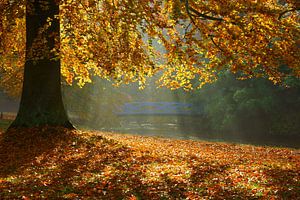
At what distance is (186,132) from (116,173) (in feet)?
181

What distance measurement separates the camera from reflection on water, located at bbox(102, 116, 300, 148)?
47800 mm

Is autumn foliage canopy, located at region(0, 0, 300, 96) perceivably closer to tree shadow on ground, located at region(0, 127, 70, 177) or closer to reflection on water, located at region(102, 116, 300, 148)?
tree shadow on ground, located at region(0, 127, 70, 177)

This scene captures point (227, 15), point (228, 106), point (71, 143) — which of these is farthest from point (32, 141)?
point (228, 106)

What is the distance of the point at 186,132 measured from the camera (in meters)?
66.1

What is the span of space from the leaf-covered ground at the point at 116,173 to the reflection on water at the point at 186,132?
31.4 meters

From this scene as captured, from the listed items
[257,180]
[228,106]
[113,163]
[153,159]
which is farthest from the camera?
[228,106]

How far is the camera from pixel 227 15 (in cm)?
1562

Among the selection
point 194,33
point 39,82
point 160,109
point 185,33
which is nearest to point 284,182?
point 185,33

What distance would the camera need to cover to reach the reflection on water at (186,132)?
47800 millimetres

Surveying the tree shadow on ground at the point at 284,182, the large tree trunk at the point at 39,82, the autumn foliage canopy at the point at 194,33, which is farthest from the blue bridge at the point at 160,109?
the tree shadow on ground at the point at 284,182

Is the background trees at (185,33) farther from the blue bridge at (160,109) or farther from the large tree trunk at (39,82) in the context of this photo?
the blue bridge at (160,109)

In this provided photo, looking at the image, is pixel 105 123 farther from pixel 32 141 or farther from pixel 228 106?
pixel 32 141

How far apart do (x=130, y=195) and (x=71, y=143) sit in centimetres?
727

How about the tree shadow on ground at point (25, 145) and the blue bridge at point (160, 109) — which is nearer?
the tree shadow on ground at point (25, 145)
